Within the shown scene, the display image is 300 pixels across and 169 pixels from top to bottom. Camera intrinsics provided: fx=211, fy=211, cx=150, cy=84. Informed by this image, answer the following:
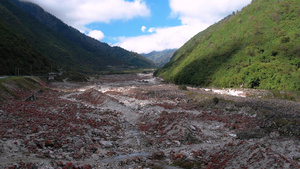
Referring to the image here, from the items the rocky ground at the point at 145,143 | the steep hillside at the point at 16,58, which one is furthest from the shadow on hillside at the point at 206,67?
the steep hillside at the point at 16,58

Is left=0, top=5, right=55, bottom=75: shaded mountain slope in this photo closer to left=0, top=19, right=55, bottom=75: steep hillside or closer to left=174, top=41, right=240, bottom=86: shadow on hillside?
left=0, top=19, right=55, bottom=75: steep hillside

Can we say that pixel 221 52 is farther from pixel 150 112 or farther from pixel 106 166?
pixel 106 166

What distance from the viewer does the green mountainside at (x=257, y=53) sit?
46.2m

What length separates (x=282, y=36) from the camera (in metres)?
54.1

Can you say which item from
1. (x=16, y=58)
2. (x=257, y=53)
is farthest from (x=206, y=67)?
(x=16, y=58)

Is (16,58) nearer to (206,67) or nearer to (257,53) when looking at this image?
(206,67)

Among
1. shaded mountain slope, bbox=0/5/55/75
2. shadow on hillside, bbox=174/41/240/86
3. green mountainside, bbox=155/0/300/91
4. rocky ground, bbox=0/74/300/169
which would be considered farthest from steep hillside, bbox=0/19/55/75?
rocky ground, bbox=0/74/300/169

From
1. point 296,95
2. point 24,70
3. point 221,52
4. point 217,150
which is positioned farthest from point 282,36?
point 24,70

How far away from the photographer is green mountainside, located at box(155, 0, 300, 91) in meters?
46.2

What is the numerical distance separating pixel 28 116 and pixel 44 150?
745cm

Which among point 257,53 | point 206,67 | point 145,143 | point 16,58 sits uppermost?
point 257,53

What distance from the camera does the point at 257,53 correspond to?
184 feet

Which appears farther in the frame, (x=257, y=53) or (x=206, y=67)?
(x=206, y=67)

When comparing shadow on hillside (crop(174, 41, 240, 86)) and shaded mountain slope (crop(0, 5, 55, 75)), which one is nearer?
shaded mountain slope (crop(0, 5, 55, 75))
